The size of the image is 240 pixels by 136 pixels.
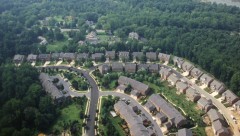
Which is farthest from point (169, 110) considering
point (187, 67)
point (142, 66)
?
point (187, 67)

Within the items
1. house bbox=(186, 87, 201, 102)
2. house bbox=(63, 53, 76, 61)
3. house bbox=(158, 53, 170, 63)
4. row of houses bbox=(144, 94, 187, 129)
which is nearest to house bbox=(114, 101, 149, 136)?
row of houses bbox=(144, 94, 187, 129)

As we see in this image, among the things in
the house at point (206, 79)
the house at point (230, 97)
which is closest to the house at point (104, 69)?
the house at point (206, 79)

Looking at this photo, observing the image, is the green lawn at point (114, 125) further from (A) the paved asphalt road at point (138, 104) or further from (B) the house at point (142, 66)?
(B) the house at point (142, 66)

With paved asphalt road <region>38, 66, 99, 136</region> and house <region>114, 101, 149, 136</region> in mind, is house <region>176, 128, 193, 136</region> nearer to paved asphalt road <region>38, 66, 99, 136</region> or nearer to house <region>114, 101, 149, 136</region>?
house <region>114, 101, 149, 136</region>

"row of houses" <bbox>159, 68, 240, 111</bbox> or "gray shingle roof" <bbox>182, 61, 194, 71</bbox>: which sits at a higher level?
"gray shingle roof" <bbox>182, 61, 194, 71</bbox>

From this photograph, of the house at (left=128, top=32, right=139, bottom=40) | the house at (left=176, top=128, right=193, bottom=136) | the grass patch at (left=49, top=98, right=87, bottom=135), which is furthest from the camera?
the house at (left=128, top=32, right=139, bottom=40)

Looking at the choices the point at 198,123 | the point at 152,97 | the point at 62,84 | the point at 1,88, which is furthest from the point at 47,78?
the point at 198,123
